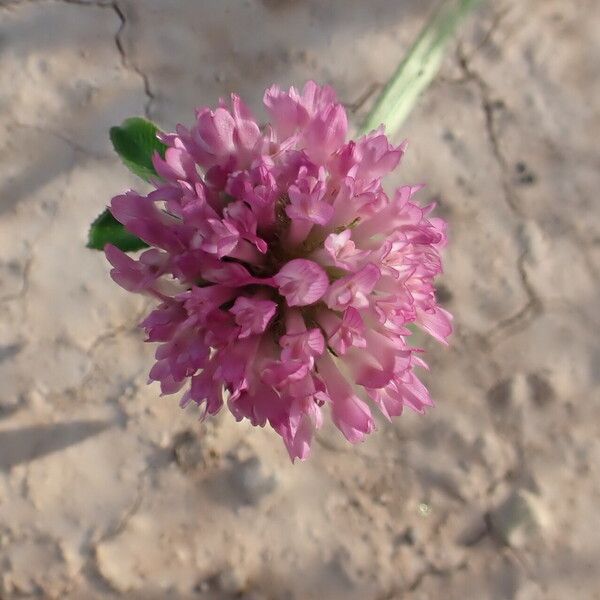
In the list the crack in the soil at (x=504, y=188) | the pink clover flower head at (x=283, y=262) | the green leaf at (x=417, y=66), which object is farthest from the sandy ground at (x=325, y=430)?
the pink clover flower head at (x=283, y=262)

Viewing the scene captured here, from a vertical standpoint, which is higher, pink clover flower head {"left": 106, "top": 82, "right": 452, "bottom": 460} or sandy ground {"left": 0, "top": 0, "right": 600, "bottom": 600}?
pink clover flower head {"left": 106, "top": 82, "right": 452, "bottom": 460}

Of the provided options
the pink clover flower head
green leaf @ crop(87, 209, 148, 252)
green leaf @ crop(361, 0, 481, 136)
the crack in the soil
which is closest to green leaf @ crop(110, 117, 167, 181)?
green leaf @ crop(87, 209, 148, 252)

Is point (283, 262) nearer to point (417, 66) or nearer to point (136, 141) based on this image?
point (136, 141)

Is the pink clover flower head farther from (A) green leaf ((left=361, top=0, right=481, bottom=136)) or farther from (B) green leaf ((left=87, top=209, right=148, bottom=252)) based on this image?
(A) green leaf ((left=361, top=0, right=481, bottom=136))

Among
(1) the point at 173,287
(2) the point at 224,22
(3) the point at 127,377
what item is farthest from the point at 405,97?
(3) the point at 127,377

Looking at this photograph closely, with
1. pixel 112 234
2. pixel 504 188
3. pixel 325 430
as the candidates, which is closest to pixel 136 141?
pixel 112 234

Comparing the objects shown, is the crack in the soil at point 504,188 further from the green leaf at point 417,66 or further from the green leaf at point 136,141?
the green leaf at point 136,141

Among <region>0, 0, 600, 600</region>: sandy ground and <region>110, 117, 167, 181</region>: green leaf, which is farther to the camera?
<region>0, 0, 600, 600</region>: sandy ground
